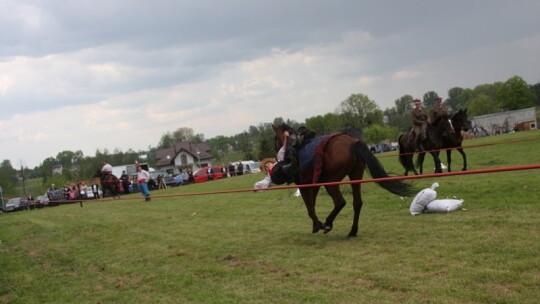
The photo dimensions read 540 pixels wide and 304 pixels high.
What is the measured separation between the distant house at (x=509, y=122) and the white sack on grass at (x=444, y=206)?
66628mm

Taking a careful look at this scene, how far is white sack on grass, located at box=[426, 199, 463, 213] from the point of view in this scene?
27.5ft

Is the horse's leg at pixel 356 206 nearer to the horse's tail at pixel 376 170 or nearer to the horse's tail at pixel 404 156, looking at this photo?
the horse's tail at pixel 376 170

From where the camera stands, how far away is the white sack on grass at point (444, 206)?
8367 millimetres

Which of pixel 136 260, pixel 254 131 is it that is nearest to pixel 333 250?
pixel 136 260

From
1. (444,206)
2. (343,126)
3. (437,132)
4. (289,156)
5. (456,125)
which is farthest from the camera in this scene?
(343,126)

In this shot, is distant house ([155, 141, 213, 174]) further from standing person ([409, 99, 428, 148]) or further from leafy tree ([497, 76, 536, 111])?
standing person ([409, 99, 428, 148])

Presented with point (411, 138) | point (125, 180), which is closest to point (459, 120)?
point (411, 138)

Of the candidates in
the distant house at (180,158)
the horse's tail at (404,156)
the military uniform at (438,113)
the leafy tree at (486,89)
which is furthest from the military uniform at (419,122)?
the leafy tree at (486,89)

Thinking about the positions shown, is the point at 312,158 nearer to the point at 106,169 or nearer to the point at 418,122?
the point at 418,122

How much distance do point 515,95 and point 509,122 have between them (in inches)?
1348

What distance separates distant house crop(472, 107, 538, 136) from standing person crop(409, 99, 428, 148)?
60.2 m

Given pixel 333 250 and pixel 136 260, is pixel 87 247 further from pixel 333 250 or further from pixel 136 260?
pixel 333 250

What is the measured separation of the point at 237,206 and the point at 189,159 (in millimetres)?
88074

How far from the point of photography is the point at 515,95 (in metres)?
102
